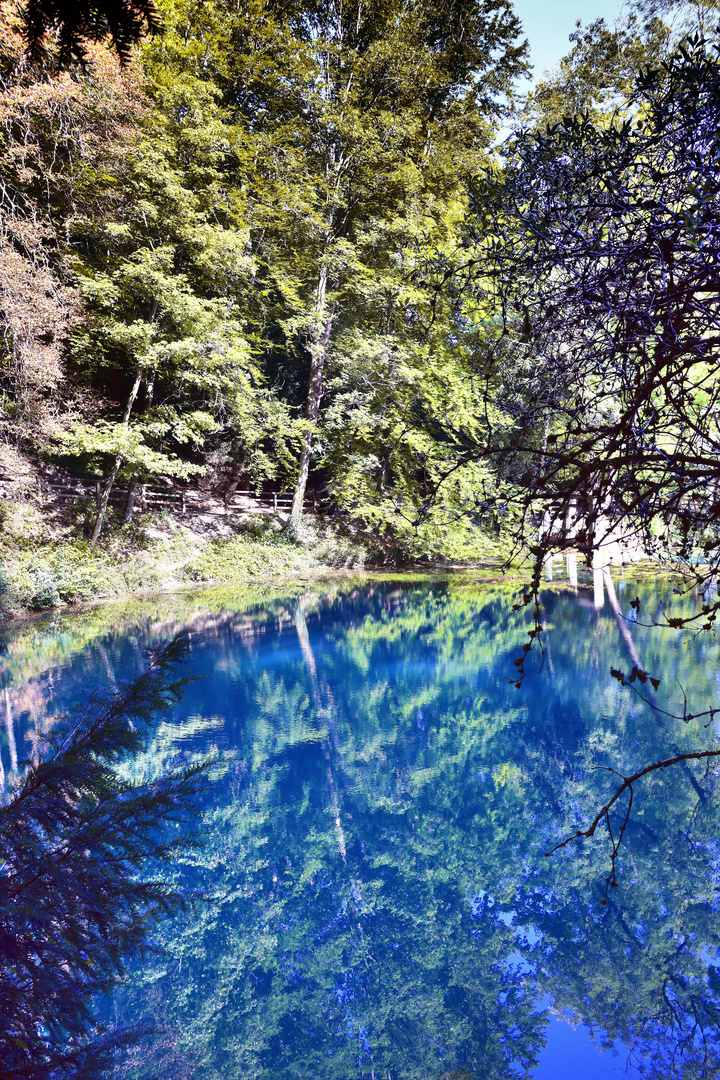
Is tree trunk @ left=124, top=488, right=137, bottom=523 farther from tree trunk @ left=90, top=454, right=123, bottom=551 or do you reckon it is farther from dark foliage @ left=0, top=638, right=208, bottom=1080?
dark foliage @ left=0, top=638, right=208, bottom=1080

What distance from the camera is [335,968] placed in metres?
3.28

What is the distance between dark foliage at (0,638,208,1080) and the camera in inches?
57.8

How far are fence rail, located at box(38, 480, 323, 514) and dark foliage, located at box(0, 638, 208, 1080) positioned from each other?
39.2ft

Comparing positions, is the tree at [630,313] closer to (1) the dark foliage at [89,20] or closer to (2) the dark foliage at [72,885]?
(1) the dark foliage at [89,20]

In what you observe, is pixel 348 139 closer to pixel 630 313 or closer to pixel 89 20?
pixel 89 20

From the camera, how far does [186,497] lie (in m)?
17.0

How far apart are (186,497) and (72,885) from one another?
16.1m

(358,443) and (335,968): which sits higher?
(358,443)

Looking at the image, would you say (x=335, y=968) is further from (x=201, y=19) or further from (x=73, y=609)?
(x=201, y=19)

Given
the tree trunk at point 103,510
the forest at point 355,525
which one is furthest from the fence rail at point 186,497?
the tree trunk at point 103,510

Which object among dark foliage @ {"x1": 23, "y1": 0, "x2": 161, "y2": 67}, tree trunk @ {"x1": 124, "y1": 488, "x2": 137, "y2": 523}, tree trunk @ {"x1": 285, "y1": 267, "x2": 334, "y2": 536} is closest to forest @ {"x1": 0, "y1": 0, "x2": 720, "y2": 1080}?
dark foliage @ {"x1": 23, "y1": 0, "x2": 161, "y2": 67}

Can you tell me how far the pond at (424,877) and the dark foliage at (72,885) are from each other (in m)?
0.44

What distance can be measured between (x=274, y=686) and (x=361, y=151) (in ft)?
48.1

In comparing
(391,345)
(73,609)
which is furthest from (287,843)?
(391,345)
